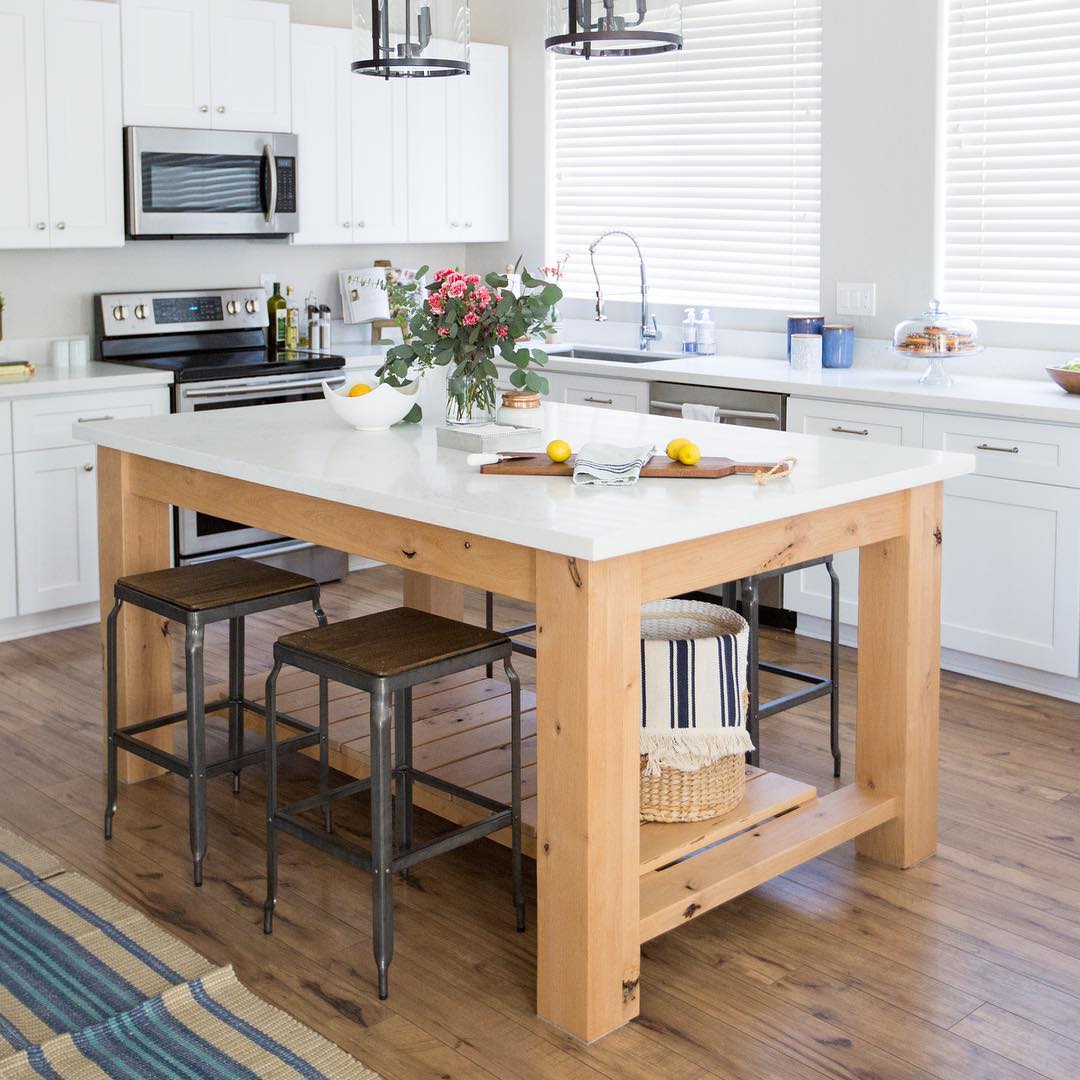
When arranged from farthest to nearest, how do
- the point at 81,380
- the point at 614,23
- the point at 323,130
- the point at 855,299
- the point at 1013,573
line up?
1. the point at 323,130
2. the point at 855,299
3. the point at 81,380
4. the point at 1013,573
5. the point at 614,23

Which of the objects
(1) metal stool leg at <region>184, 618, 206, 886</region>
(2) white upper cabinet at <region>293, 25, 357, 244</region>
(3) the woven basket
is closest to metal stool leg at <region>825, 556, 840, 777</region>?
(3) the woven basket

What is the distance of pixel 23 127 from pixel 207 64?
30.8 inches

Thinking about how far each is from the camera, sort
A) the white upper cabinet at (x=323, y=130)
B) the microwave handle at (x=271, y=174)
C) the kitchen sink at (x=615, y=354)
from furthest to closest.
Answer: the kitchen sink at (x=615, y=354) → the white upper cabinet at (x=323, y=130) → the microwave handle at (x=271, y=174)

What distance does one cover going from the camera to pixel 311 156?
18.6ft

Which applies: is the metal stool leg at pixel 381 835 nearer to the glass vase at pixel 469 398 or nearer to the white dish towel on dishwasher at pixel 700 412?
the glass vase at pixel 469 398

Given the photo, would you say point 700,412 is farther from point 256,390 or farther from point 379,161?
point 379,161

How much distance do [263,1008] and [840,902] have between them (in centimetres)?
124

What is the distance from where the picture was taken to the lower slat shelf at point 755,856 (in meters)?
2.65

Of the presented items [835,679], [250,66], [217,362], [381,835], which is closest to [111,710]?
[381,835]

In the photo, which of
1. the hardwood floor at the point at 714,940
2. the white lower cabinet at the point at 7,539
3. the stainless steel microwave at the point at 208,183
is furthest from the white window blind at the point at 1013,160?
the white lower cabinet at the point at 7,539

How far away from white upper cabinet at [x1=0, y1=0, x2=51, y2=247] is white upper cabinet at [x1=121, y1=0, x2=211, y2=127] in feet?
1.08

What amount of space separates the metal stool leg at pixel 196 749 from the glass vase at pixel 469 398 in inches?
30.9

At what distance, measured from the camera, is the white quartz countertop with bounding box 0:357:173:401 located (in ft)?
15.7

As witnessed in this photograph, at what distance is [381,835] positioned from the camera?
8.40ft
